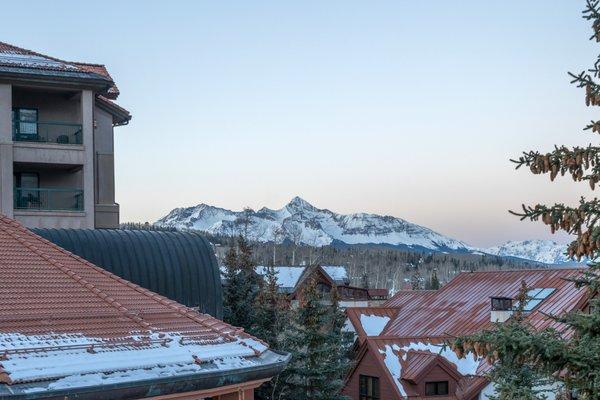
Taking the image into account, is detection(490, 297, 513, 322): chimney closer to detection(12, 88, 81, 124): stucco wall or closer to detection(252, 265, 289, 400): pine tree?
detection(252, 265, 289, 400): pine tree

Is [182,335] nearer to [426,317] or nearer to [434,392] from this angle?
[434,392]

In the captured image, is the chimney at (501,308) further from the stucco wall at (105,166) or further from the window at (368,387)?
the stucco wall at (105,166)

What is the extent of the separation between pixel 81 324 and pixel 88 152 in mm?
18671

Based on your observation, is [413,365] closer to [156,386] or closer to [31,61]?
[31,61]

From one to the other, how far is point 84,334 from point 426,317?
28170 millimetres

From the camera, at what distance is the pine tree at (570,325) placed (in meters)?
7.82

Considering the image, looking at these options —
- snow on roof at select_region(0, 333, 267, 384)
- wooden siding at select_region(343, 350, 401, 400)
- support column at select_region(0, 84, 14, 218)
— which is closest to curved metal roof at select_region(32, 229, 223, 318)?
snow on roof at select_region(0, 333, 267, 384)

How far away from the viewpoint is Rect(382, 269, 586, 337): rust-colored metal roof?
1219 inches

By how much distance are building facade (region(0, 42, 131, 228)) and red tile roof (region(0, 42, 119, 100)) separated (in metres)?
0.03

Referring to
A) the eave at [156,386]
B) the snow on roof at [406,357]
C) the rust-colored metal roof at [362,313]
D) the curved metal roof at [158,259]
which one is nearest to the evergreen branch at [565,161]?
the eave at [156,386]

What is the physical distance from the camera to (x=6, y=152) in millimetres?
26734

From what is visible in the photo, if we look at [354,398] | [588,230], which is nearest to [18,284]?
[588,230]

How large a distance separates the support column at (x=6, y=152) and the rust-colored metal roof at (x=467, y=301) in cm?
1787

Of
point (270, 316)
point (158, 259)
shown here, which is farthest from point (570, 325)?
point (270, 316)
